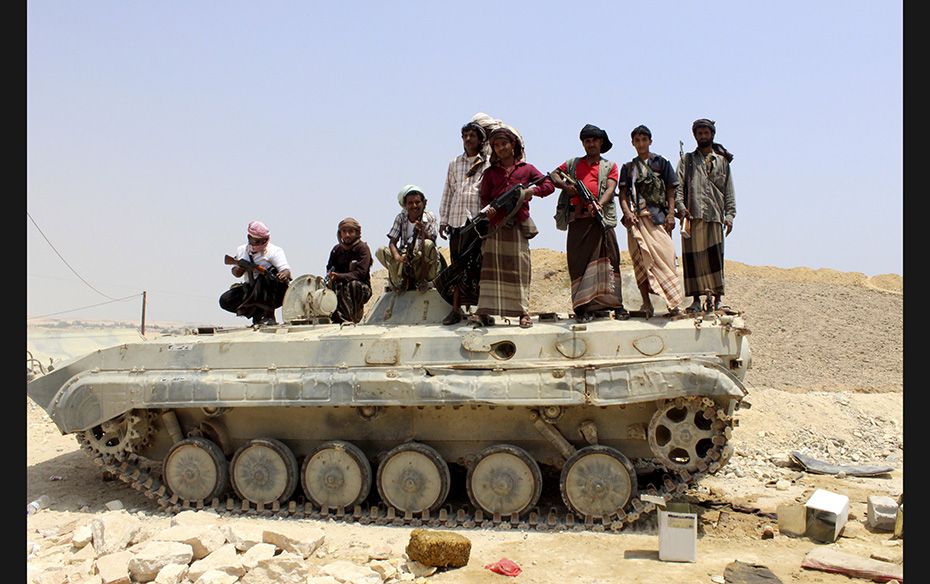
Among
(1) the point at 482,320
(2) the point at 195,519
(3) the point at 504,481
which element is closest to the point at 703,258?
(1) the point at 482,320

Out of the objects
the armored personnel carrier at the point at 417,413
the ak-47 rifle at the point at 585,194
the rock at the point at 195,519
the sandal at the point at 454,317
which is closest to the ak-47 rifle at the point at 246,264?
the armored personnel carrier at the point at 417,413

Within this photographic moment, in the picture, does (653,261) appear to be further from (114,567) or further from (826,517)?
(114,567)

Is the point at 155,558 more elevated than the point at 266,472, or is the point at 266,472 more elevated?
the point at 266,472

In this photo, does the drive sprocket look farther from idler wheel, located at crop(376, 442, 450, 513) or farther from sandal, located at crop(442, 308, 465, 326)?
sandal, located at crop(442, 308, 465, 326)

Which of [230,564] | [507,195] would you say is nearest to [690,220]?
[507,195]

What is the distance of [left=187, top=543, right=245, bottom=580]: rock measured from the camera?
25.5 ft

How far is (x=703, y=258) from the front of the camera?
10.9m

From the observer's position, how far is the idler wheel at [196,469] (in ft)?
35.4

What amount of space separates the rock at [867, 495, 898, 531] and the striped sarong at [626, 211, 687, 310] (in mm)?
2911

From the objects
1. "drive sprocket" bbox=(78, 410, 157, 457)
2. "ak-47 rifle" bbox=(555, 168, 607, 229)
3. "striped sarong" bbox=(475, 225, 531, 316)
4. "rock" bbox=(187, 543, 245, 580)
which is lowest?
Answer: "rock" bbox=(187, 543, 245, 580)

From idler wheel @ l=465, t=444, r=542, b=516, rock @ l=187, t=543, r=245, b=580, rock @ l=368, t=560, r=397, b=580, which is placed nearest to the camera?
rock @ l=187, t=543, r=245, b=580

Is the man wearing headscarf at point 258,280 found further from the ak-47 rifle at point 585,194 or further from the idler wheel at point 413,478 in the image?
the ak-47 rifle at point 585,194

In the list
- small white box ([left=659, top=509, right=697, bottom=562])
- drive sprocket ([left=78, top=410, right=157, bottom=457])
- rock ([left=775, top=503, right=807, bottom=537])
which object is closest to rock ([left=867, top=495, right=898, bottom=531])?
rock ([left=775, top=503, right=807, bottom=537])

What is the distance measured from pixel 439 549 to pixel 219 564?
188 cm
